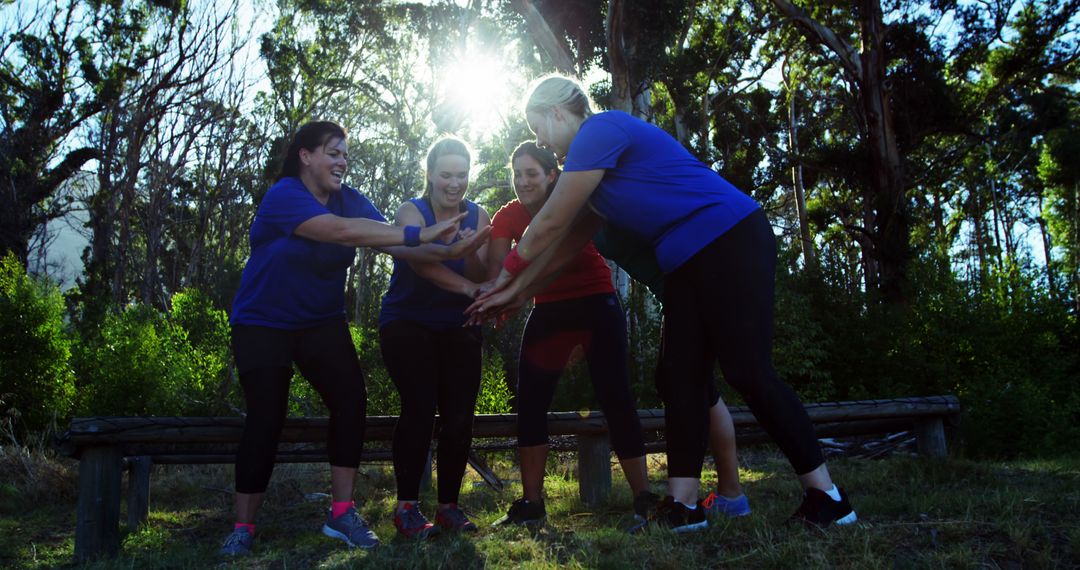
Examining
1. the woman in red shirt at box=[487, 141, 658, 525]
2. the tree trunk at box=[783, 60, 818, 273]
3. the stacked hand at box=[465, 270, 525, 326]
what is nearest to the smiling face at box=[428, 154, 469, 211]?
the woman in red shirt at box=[487, 141, 658, 525]

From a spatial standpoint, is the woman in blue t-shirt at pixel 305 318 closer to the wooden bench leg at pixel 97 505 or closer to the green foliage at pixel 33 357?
the wooden bench leg at pixel 97 505

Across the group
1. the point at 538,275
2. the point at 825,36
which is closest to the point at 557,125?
the point at 538,275

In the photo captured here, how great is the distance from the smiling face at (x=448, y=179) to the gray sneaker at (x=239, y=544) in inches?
63.8

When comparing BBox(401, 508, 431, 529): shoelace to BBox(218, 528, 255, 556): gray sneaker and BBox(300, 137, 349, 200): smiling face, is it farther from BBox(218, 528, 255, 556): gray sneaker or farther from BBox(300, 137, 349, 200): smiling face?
BBox(300, 137, 349, 200): smiling face

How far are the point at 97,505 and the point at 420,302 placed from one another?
63.8 inches

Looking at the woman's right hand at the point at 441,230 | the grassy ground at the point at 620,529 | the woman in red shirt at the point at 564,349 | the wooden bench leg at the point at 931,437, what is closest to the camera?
the grassy ground at the point at 620,529

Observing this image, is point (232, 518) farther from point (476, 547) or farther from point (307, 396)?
point (307, 396)

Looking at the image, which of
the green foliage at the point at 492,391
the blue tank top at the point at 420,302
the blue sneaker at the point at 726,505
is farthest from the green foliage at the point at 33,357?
the blue sneaker at the point at 726,505

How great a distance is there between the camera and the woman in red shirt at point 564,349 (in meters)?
3.83

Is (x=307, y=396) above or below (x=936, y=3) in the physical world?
below

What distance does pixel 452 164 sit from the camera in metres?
3.86

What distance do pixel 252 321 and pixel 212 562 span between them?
94 cm

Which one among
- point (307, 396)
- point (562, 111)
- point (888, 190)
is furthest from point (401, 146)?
point (562, 111)

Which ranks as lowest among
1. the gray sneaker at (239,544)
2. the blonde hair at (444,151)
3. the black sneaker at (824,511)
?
the gray sneaker at (239,544)
